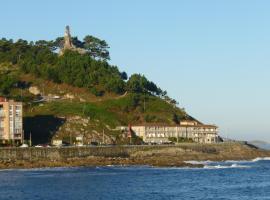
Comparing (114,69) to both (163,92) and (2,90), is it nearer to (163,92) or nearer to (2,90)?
(163,92)

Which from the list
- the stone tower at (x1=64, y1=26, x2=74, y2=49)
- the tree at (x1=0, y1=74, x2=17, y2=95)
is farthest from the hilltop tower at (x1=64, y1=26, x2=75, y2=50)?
the tree at (x1=0, y1=74, x2=17, y2=95)

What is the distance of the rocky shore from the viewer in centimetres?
10706

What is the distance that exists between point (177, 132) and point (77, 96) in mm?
25315

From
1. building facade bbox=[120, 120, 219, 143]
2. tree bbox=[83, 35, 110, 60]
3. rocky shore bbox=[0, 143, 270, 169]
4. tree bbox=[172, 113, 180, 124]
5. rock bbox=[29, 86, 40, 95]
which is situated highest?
tree bbox=[83, 35, 110, 60]

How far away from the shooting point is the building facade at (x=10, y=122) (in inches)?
4867

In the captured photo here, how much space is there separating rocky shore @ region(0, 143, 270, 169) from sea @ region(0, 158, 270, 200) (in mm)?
6397

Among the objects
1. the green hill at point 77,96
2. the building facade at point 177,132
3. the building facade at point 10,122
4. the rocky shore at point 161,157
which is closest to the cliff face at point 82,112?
the green hill at point 77,96

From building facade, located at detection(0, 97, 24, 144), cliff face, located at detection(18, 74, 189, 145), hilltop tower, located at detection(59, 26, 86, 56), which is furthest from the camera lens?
hilltop tower, located at detection(59, 26, 86, 56)

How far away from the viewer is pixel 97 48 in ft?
623

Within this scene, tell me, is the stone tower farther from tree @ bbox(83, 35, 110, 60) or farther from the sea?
the sea

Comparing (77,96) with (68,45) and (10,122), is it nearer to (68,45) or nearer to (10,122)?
(68,45)

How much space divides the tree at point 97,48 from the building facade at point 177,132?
122 feet

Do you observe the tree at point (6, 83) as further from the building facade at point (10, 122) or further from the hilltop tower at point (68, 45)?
the building facade at point (10, 122)

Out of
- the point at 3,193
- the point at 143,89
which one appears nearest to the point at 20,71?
the point at 143,89
